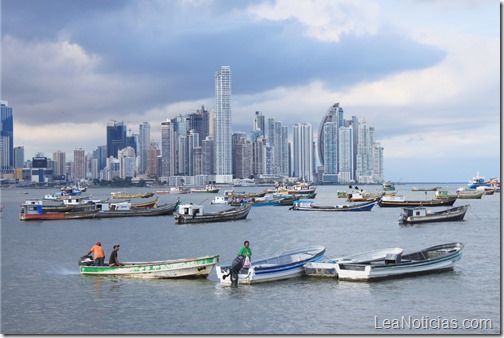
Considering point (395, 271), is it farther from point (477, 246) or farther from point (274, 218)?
point (274, 218)

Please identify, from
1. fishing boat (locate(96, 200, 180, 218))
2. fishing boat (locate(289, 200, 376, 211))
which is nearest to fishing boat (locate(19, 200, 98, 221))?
fishing boat (locate(96, 200, 180, 218))

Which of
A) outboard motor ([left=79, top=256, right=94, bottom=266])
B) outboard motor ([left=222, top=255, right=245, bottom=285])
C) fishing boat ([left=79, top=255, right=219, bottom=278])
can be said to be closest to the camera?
outboard motor ([left=222, top=255, right=245, bottom=285])

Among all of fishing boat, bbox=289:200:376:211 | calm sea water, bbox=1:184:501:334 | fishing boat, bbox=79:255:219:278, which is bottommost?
calm sea water, bbox=1:184:501:334

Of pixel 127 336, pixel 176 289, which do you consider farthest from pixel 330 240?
pixel 127 336

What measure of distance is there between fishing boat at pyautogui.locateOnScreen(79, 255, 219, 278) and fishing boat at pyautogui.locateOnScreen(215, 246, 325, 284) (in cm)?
90

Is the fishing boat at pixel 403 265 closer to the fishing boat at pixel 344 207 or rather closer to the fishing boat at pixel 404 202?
the fishing boat at pixel 344 207

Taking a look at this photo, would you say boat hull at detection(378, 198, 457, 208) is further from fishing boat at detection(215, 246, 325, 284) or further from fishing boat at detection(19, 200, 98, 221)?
fishing boat at detection(215, 246, 325, 284)

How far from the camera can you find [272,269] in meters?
31.1

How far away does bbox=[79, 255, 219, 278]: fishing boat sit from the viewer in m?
32.0

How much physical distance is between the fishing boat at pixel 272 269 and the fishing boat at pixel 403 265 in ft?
7.66

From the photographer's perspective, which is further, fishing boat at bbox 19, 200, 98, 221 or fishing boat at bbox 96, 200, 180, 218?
fishing boat at bbox 96, 200, 180, 218

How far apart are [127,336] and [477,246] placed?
3276 centimetres

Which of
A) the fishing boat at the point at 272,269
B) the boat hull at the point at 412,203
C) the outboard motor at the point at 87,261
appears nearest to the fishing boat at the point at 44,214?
the boat hull at the point at 412,203

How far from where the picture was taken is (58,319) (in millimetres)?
25156
